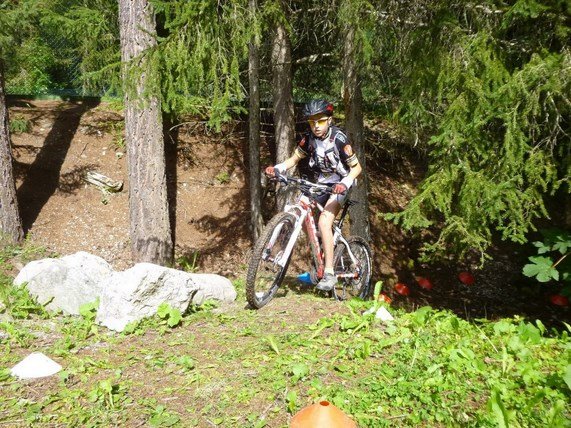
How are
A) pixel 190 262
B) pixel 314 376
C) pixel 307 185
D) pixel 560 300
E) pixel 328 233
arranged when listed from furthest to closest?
pixel 190 262, pixel 560 300, pixel 328 233, pixel 307 185, pixel 314 376

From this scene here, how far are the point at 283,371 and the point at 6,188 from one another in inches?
255

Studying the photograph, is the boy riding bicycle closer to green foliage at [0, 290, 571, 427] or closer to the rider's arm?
the rider's arm

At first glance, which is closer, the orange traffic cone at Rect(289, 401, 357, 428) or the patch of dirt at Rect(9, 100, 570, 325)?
the orange traffic cone at Rect(289, 401, 357, 428)

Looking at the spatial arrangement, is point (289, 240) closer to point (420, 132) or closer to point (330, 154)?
point (330, 154)

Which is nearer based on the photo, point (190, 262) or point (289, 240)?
point (289, 240)

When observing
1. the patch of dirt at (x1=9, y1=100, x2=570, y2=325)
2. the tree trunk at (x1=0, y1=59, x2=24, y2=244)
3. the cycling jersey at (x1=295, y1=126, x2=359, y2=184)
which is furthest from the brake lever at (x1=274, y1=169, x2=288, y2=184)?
the tree trunk at (x1=0, y1=59, x2=24, y2=244)

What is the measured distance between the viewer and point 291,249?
4719mm

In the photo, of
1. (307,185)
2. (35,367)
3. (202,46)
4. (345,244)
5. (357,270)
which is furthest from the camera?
(357,270)

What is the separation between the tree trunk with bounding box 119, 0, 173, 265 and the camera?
7.25 m

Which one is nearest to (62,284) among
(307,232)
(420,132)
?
(307,232)

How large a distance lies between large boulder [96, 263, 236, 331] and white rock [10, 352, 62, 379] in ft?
2.48

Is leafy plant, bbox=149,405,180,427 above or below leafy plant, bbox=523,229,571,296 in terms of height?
below

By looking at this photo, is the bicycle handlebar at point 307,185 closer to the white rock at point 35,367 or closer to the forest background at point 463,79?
the forest background at point 463,79

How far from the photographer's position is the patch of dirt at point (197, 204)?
8.80 meters
